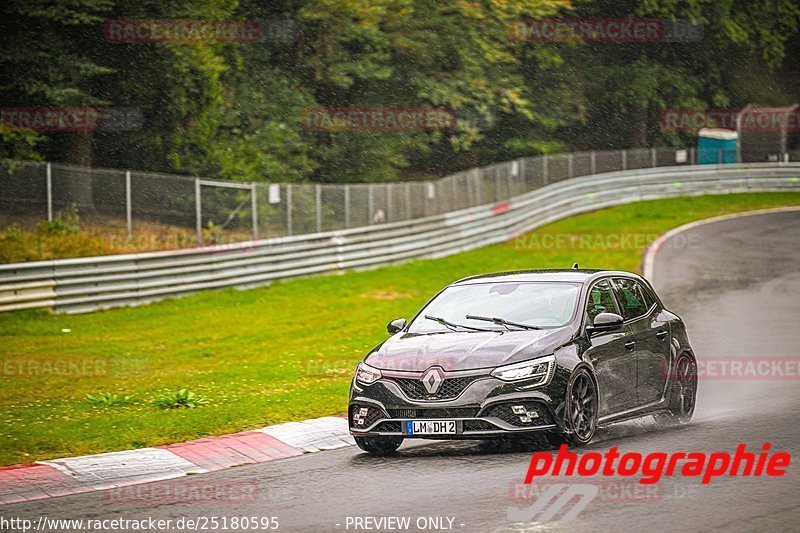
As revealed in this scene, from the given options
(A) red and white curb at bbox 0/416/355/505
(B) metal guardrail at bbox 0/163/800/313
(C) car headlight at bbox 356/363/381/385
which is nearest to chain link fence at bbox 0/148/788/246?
(B) metal guardrail at bbox 0/163/800/313

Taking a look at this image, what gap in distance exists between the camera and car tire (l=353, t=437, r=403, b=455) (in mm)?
10578

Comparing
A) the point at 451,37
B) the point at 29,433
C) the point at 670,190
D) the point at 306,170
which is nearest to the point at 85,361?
the point at 29,433

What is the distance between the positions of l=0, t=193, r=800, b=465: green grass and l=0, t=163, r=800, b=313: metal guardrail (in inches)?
15.9

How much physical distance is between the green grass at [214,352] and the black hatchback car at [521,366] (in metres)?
2.30

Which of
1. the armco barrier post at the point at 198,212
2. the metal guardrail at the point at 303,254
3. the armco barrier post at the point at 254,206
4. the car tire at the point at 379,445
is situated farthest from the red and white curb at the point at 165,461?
the armco barrier post at the point at 254,206

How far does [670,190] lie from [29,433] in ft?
131

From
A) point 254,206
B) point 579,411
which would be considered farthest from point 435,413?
point 254,206

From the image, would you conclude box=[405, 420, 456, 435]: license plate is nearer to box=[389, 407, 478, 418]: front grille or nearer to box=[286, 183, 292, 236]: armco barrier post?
box=[389, 407, 478, 418]: front grille

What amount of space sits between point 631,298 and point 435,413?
3.16m

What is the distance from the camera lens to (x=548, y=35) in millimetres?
51062

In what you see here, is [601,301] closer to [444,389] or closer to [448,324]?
[448,324]

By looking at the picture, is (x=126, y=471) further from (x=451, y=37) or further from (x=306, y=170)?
(x=451, y=37)

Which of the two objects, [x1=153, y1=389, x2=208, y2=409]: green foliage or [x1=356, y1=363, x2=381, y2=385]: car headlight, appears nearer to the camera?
[x1=356, y1=363, x2=381, y2=385]: car headlight

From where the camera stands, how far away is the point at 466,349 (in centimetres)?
1025
